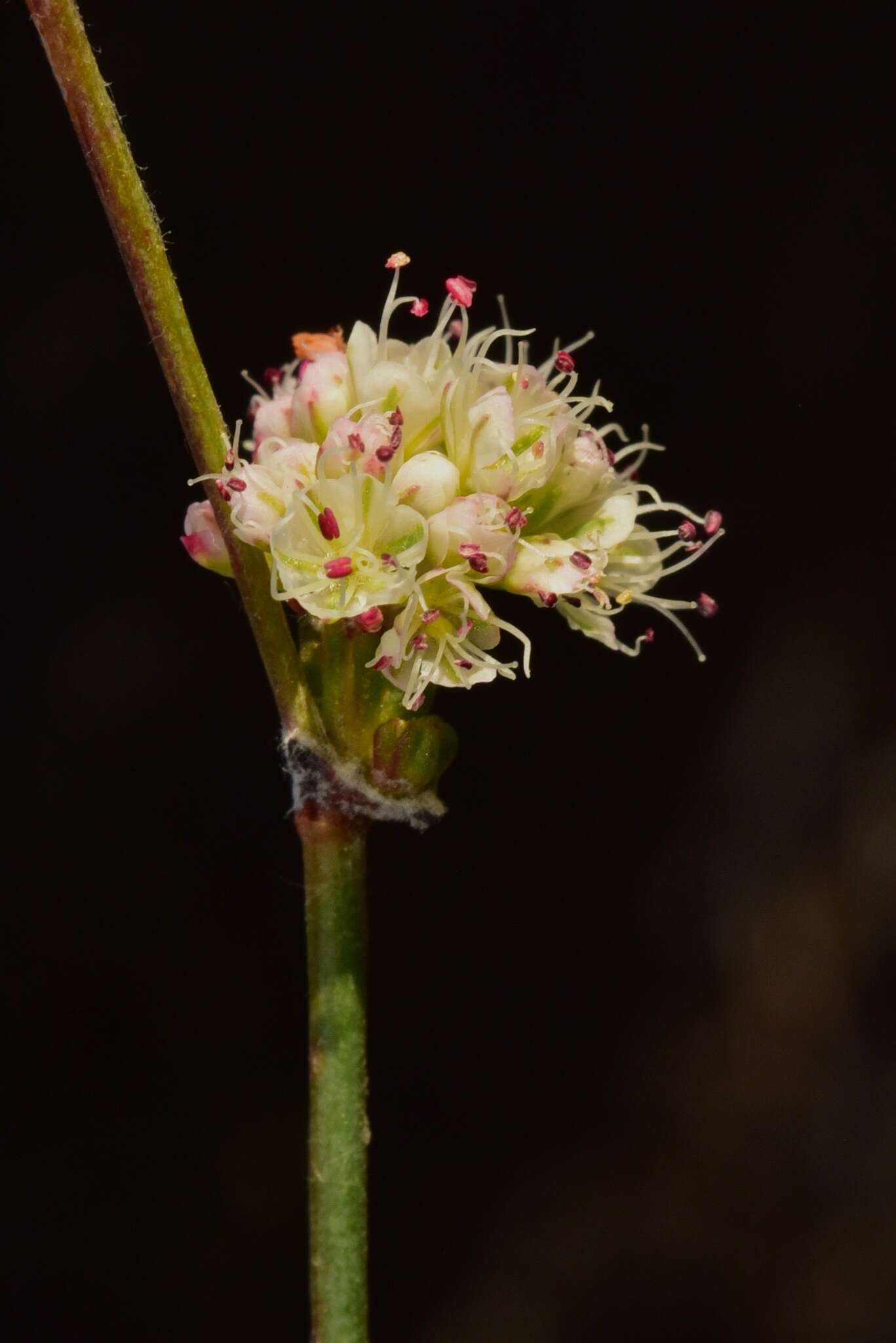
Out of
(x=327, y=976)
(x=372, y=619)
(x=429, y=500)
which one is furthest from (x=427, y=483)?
(x=327, y=976)

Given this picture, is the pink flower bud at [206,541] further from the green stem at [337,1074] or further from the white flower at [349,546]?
the green stem at [337,1074]

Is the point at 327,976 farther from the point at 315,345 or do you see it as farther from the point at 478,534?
the point at 315,345

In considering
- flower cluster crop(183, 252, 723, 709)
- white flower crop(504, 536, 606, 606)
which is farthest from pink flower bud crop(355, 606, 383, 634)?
white flower crop(504, 536, 606, 606)

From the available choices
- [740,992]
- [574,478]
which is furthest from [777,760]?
[574,478]

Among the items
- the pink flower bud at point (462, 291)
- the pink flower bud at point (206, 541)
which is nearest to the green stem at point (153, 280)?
the pink flower bud at point (206, 541)

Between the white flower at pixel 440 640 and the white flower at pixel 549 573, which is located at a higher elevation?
the white flower at pixel 549 573
